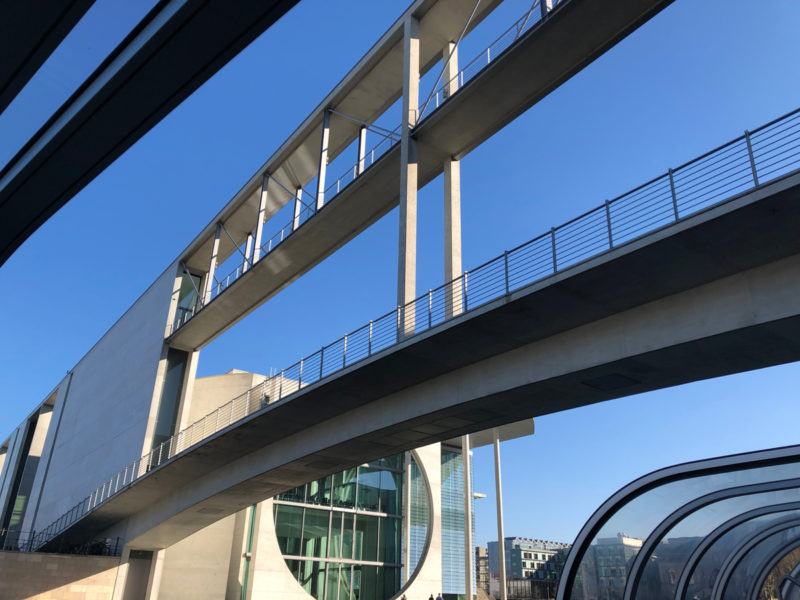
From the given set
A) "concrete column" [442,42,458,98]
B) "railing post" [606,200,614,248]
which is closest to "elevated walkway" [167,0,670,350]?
"concrete column" [442,42,458,98]

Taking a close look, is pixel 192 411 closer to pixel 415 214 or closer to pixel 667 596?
pixel 415 214

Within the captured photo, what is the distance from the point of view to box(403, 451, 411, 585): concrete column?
118 ft

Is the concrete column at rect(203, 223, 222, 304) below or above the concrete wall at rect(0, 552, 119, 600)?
above

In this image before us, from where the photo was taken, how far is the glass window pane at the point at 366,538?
34.2m

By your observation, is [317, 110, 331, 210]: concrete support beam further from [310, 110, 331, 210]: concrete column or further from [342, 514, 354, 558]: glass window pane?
[342, 514, 354, 558]: glass window pane

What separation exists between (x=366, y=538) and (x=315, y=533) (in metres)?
3.23

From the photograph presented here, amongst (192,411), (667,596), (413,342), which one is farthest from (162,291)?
(667,596)

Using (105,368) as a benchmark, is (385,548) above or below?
below

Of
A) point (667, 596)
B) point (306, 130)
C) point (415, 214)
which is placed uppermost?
point (306, 130)

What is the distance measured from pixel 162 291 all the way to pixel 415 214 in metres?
22.1

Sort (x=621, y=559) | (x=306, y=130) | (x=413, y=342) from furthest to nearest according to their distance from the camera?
(x=306, y=130) < (x=413, y=342) < (x=621, y=559)

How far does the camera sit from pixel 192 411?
35.5 metres

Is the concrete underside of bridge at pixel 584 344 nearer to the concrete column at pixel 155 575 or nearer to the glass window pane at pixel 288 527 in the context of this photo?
the glass window pane at pixel 288 527

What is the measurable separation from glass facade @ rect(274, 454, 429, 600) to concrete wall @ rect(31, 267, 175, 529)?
8.55 metres
